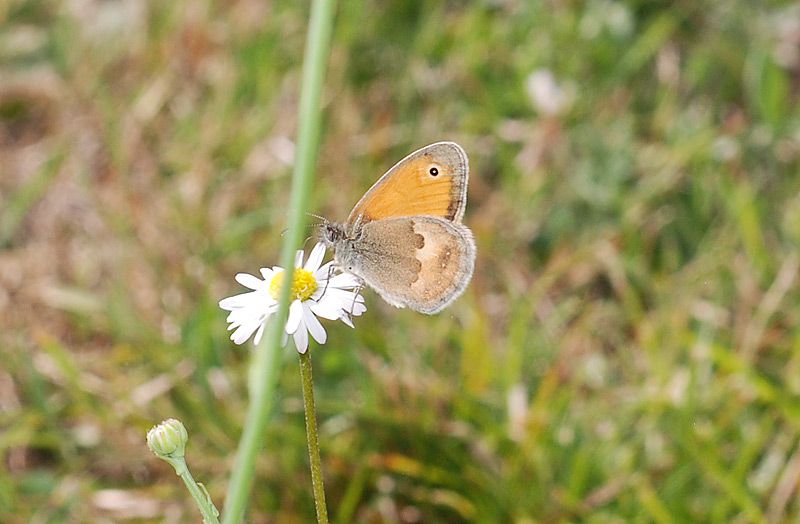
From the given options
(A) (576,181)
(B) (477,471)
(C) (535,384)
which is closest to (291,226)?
(B) (477,471)

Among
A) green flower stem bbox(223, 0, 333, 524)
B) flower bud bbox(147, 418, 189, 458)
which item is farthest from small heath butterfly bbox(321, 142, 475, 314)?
green flower stem bbox(223, 0, 333, 524)

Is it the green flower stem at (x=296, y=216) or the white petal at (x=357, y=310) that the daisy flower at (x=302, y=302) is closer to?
the white petal at (x=357, y=310)

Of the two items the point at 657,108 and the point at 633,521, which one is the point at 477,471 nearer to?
the point at 633,521

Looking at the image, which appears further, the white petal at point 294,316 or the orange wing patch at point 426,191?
the orange wing patch at point 426,191

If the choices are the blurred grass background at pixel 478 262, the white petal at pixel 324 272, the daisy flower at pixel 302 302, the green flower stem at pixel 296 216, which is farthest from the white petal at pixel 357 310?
the blurred grass background at pixel 478 262

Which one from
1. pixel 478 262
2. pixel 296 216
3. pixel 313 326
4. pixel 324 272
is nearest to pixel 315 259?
pixel 324 272

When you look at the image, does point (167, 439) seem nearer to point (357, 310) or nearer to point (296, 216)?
point (357, 310)
